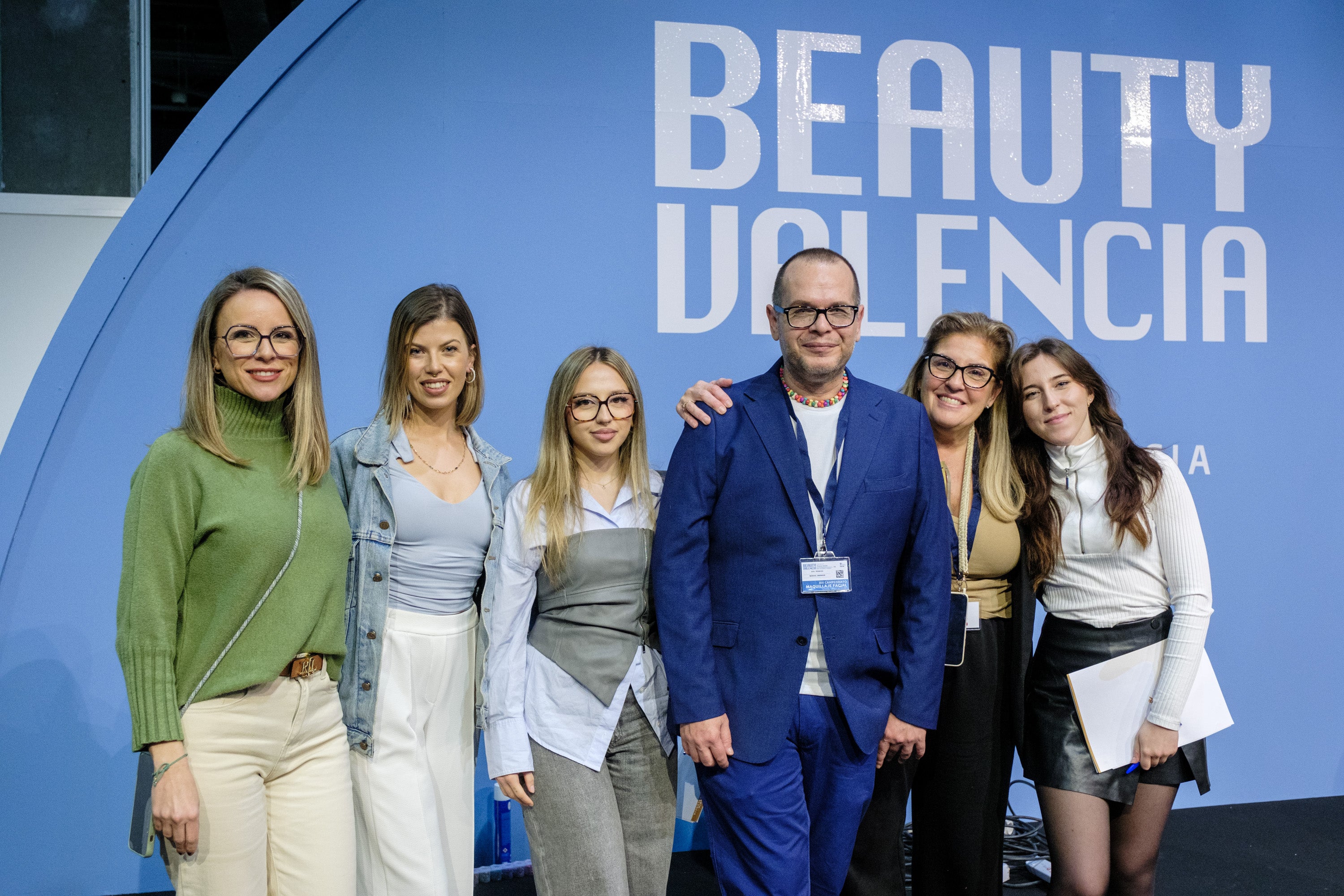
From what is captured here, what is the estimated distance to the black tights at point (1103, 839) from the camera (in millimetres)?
2398

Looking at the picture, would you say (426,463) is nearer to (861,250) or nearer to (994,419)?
(994,419)

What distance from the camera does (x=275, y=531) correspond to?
1.97 meters

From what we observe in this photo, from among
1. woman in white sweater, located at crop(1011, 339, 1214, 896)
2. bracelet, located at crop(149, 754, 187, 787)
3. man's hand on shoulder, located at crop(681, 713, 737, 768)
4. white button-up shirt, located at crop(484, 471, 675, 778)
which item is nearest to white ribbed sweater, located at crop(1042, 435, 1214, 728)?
woman in white sweater, located at crop(1011, 339, 1214, 896)

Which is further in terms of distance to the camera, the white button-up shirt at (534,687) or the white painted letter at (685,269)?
the white painted letter at (685,269)

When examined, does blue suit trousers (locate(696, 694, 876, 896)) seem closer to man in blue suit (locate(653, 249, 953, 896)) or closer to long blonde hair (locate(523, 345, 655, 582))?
man in blue suit (locate(653, 249, 953, 896))

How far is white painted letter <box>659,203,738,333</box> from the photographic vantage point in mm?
3658

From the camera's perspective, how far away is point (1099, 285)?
4.02m

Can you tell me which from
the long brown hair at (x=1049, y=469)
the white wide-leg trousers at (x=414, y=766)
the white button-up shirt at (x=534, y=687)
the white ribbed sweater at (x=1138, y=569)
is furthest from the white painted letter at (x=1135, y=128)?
the white wide-leg trousers at (x=414, y=766)

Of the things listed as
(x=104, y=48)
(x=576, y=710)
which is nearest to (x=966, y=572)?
(x=576, y=710)

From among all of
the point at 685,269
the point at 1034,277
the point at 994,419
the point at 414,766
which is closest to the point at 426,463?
the point at 414,766

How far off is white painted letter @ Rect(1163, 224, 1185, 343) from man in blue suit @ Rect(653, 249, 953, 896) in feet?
7.91

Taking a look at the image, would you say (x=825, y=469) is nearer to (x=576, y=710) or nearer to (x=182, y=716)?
(x=576, y=710)

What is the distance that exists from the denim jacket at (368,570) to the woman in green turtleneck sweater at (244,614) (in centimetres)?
9

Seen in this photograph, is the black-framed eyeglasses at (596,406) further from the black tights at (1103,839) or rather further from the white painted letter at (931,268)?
the white painted letter at (931,268)
